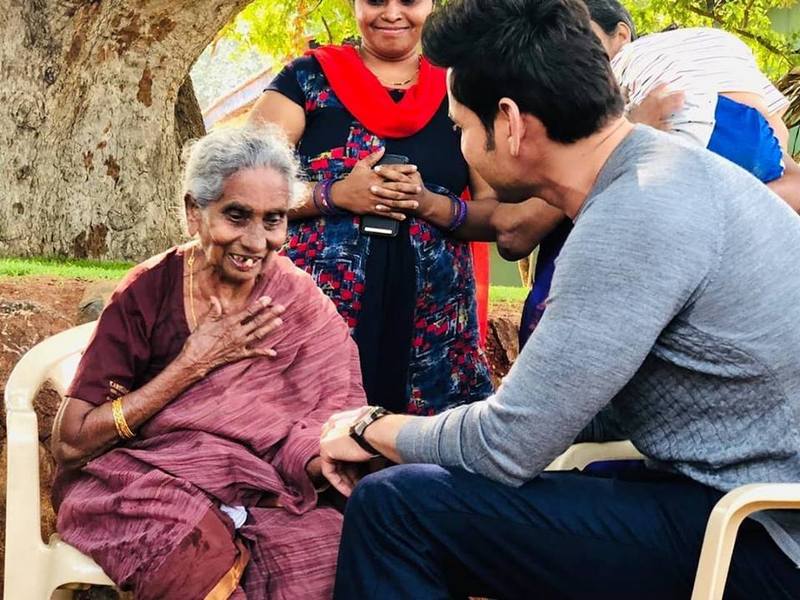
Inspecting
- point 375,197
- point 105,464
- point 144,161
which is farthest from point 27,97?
point 105,464

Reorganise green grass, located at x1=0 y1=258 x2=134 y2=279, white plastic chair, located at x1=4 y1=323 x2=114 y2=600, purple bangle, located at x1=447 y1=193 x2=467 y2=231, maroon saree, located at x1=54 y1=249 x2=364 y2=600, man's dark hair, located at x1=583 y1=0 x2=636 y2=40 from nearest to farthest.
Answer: maroon saree, located at x1=54 y1=249 x2=364 y2=600 < white plastic chair, located at x1=4 y1=323 x2=114 y2=600 < man's dark hair, located at x1=583 y1=0 x2=636 y2=40 < purple bangle, located at x1=447 y1=193 x2=467 y2=231 < green grass, located at x1=0 y1=258 x2=134 y2=279

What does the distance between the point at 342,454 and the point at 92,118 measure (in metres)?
5.27

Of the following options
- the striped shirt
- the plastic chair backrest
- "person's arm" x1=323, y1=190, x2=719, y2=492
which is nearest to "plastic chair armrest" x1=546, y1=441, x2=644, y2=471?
the striped shirt

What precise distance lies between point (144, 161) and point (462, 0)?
544 centimetres

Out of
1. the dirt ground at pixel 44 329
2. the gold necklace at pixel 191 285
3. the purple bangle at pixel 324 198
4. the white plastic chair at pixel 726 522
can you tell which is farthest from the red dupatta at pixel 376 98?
the white plastic chair at pixel 726 522

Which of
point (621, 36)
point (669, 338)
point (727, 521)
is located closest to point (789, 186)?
point (621, 36)

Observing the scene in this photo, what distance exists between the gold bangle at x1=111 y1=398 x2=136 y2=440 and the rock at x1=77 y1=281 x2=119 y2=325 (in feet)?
5.78

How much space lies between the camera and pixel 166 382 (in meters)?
3.22

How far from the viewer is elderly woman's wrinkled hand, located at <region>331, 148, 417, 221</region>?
390cm

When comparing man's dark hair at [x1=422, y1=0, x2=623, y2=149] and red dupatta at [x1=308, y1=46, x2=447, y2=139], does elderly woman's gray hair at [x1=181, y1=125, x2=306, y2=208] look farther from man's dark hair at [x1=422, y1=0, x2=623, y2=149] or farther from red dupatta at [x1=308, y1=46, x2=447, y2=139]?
man's dark hair at [x1=422, y1=0, x2=623, y2=149]

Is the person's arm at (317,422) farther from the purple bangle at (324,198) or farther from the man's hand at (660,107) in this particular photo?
the man's hand at (660,107)

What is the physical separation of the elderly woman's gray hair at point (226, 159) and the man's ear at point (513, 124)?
1020 millimetres

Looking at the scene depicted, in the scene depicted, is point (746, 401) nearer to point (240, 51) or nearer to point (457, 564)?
point (457, 564)

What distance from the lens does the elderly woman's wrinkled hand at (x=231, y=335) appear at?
328cm
